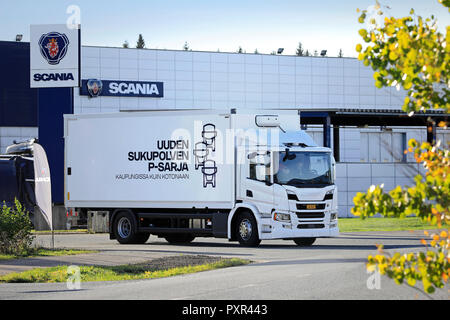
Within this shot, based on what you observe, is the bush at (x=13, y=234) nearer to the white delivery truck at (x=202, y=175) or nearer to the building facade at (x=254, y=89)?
the white delivery truck at (x=202, y=175)

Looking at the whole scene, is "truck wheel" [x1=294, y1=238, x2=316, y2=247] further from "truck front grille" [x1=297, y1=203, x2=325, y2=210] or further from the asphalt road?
the asphalt road

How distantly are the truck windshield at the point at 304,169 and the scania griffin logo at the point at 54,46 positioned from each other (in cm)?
2444

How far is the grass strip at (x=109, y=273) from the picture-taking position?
1619 cm

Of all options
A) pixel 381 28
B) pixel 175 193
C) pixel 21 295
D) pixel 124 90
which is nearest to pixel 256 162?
pixel 175 193

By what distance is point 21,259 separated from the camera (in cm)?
A: 2078

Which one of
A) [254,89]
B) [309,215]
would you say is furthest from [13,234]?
[254,89]

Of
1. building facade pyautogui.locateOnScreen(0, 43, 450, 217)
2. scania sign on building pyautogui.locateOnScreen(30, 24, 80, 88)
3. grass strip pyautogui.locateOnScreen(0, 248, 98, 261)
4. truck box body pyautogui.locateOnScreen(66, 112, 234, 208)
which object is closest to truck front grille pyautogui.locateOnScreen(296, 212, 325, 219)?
truck box body pyautogui.locateOnScreen(66, 112, 234, 208)

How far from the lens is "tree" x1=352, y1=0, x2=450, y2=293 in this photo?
24.4ft

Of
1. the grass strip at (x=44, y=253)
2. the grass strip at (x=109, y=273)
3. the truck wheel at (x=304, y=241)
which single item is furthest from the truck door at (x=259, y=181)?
the grass strip at (x=109, y=273)

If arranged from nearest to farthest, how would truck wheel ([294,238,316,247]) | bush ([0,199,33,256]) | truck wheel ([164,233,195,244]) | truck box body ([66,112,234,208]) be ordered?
bush ([0,199,33,256]), truck box body ([66,112,234,208]), truck wheel ([294,238,316,247]), truck wheel ([164,233,195,244])

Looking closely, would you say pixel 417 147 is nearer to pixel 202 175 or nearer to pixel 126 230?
pixel 202 175

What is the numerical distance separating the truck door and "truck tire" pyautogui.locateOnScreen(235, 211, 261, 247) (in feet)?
1.55

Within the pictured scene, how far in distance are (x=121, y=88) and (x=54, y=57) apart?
9.88 metres
